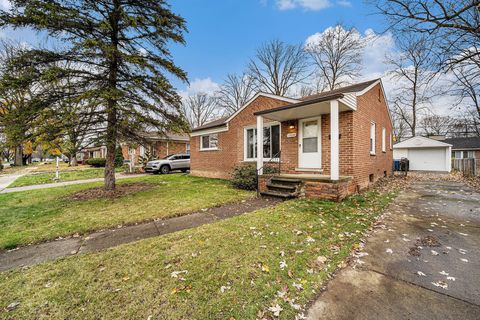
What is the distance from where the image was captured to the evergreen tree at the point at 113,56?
6.29 metres

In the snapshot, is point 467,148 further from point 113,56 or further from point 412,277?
point 113,56

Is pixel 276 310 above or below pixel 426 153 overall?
below

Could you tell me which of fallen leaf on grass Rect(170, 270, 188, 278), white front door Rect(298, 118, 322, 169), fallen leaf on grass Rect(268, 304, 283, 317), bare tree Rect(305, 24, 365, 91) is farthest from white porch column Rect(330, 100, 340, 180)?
bare tree Rect(305, 24, 365, 91)

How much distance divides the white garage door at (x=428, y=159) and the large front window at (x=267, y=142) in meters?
20.7

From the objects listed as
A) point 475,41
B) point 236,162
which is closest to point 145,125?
point 236,162

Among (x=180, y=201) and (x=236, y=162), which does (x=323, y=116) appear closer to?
(x=236, y=162)

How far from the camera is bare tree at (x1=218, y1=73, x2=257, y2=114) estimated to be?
30456mm

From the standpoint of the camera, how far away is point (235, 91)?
104 ft

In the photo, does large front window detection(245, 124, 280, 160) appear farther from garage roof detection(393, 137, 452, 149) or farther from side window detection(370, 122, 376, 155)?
garage roof detection(393, 137, 452, 149)

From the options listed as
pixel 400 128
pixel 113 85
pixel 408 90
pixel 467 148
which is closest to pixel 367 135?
pixel 113 85

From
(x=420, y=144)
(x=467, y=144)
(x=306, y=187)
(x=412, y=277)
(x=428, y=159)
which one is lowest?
(x=412, y=277)

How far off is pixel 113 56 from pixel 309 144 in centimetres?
796

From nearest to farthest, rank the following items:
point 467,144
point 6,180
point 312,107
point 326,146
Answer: point 312,107 → point 326,146 → point 6,180 → point 467,144

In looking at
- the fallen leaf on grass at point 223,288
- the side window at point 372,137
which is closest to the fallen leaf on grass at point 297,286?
the fallen leaf on grass at point 223,288
